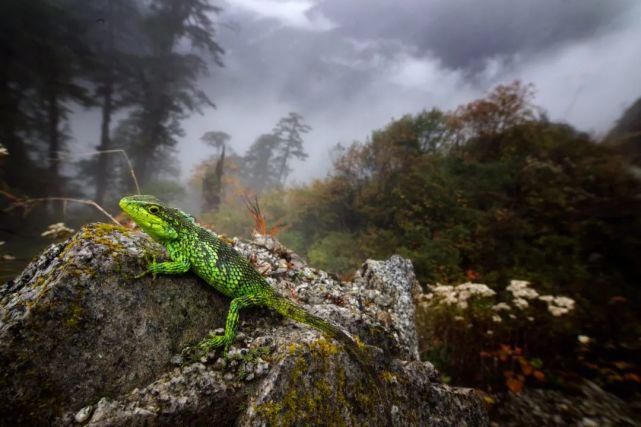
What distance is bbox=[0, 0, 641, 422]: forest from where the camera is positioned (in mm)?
5465

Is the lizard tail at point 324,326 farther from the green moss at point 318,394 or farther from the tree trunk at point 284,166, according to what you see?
the tree trunk at point 284,166

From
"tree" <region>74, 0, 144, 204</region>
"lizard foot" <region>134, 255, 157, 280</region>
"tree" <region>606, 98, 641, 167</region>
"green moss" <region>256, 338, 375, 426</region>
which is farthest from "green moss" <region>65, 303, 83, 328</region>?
"tree" <region>74, 0, 144, 204</region>

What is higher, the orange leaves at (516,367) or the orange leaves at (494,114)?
the orange leaves at (494,114)

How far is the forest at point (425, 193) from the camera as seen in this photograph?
5465mm

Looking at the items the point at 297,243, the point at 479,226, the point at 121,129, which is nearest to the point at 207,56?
the point at 121,129

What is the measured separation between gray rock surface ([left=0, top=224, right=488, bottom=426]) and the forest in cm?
110

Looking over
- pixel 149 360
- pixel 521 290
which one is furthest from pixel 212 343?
pixel 521 290

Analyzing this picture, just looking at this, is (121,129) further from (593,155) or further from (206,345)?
(593,155)

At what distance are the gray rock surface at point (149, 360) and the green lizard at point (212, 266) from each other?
0.41 ft

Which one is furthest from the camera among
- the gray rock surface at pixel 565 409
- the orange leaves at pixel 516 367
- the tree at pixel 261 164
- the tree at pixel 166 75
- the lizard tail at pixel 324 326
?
the tree at pixel 261 164

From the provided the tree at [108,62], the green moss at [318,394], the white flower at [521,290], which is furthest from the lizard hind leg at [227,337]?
the tree at [108,62]

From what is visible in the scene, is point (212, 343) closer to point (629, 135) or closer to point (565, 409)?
point (565, 409)

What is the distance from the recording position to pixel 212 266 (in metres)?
2.23

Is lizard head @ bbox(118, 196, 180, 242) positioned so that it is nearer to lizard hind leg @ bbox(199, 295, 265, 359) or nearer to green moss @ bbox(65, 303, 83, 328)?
green moss @ bbox(65, 303, 83, 328)
